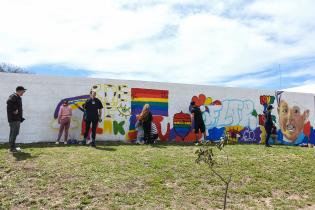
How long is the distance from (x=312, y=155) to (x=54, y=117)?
841cm

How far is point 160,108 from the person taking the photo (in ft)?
52.0

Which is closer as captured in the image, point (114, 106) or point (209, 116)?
point (114, 106)

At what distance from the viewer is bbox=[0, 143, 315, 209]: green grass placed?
798 cm

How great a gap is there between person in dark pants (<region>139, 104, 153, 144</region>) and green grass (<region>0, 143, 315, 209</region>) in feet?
8.65

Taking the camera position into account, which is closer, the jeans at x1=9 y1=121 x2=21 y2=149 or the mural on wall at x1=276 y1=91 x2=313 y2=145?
the jeans at x1=9 y1=121 x2=21 y2=149

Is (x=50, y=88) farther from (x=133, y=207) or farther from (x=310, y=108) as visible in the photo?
(x=310, y=108)

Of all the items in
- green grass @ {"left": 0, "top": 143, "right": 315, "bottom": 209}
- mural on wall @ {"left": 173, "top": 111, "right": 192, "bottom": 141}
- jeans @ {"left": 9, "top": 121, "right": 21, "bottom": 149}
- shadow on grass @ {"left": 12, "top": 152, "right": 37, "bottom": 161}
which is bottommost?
green grass @ {"left": 0, "top": 143, "right": 315, "bottom": 209}

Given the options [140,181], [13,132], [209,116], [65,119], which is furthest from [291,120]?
[13,132]

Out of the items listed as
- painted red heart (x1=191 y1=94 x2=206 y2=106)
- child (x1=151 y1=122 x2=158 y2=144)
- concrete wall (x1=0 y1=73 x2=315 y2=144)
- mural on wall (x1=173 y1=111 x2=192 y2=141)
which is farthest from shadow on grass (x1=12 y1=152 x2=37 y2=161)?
painted red heart (x1=191 y1=94 x2=206 y2=106)

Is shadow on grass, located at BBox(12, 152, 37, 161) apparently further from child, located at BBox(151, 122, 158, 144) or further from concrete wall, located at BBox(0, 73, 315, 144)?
child, located at BBox(151, 122, 158, 144)

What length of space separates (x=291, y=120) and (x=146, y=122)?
8217mm

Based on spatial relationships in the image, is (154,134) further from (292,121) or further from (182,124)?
(292,121)

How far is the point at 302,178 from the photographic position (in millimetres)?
10188

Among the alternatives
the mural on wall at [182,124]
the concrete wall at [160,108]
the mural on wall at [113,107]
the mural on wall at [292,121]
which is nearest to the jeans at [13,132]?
the concrete wall at [160,108]
